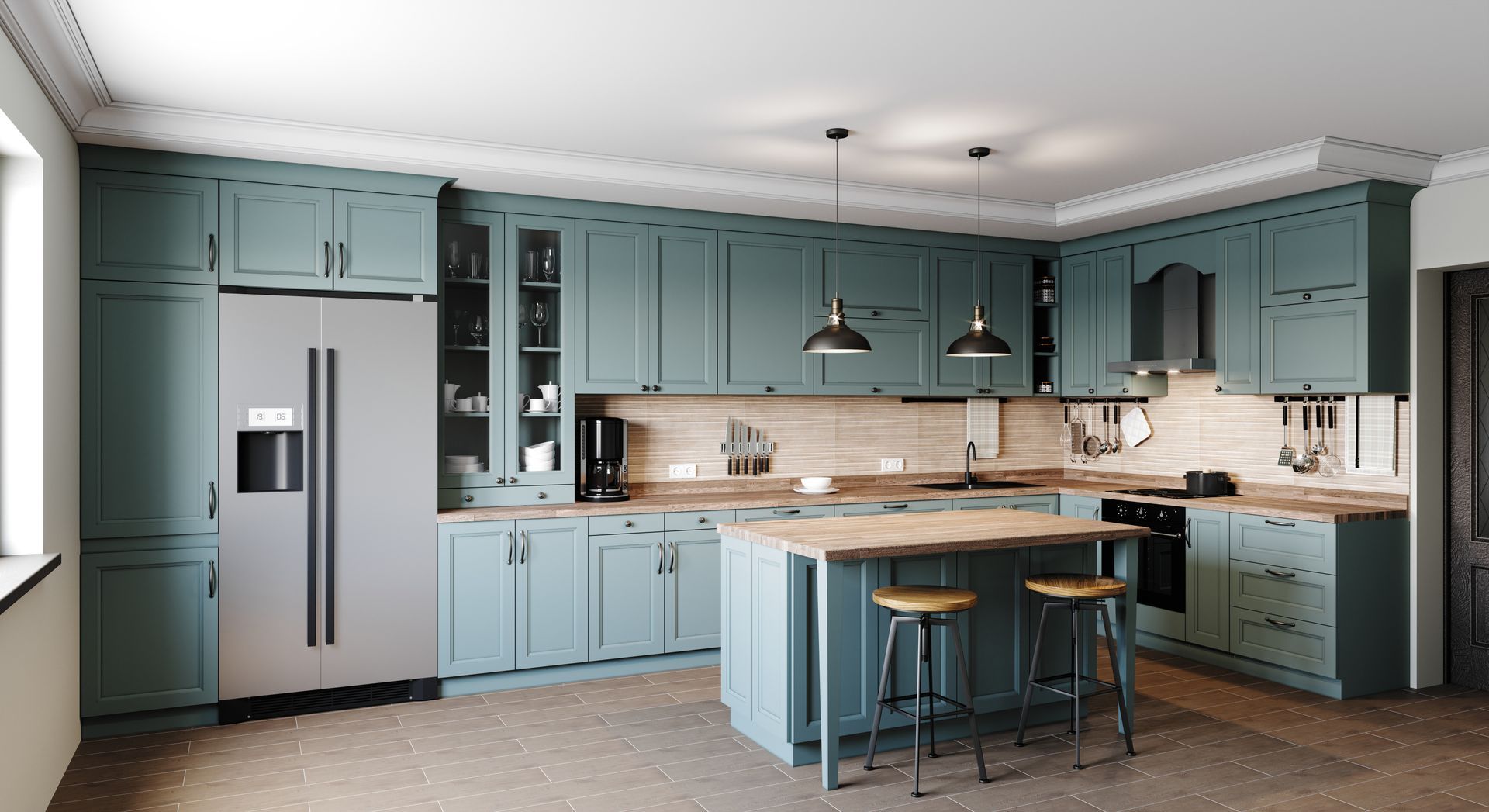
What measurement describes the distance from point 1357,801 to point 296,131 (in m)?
4.89

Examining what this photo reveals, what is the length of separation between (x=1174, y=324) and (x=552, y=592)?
4.03m

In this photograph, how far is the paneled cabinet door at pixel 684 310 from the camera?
5.48 m

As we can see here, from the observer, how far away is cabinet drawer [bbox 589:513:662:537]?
507cm

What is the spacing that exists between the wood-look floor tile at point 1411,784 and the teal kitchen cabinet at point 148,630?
4.54m

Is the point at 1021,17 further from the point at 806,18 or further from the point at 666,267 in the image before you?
the point at 666,267

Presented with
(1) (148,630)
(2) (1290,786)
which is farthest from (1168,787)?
(1) (148,630)

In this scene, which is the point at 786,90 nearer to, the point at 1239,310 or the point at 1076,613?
the point at 1076,613

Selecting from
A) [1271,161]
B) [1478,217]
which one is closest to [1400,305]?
[1478,217]

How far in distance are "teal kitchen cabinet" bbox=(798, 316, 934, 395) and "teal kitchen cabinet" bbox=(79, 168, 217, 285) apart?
3187mm

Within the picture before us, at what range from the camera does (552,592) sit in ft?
16.4

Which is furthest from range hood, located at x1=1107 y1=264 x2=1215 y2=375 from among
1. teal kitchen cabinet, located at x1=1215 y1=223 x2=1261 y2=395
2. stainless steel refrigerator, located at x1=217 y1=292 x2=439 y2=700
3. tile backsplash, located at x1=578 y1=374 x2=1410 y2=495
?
stainless steel refrigerator, located at x1=217 y1=292 x2=439 y2=700

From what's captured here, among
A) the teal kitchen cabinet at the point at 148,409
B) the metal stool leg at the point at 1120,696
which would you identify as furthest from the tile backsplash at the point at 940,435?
the metal stool leg at the point at 1120,696

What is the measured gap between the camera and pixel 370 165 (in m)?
4.58

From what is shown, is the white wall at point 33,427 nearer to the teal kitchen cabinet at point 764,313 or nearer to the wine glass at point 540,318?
the wine glass at point 540,318
